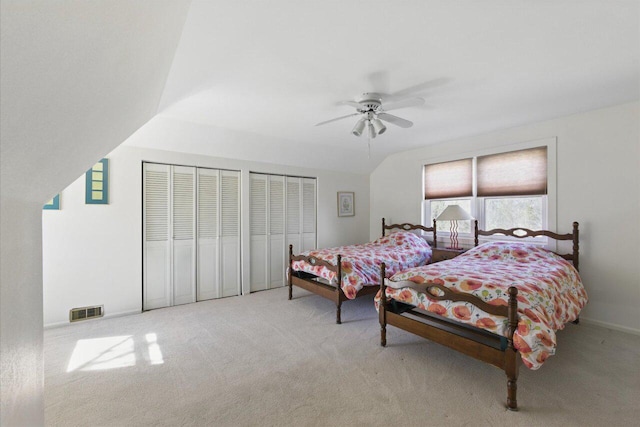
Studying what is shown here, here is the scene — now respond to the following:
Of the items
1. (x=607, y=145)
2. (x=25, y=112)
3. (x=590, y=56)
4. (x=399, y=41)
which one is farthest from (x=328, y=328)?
(x=607, y=145)

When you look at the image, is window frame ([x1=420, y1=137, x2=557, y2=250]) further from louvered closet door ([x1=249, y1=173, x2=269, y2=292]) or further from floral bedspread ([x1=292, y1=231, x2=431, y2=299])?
louvered closet door ([x1=249, y1=173, x2=269, y2=292])

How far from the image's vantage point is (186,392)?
7.03 ft

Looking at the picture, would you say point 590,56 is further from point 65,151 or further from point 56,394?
point 56,394

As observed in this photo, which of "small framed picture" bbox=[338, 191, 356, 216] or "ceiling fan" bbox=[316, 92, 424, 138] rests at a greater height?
"ceiling fan" bbox=[316, 92, 424, 138]

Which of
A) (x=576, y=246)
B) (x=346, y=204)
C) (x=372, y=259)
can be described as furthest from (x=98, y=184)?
(x=576, y=246)

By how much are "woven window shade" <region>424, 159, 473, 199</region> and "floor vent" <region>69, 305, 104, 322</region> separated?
5.03m

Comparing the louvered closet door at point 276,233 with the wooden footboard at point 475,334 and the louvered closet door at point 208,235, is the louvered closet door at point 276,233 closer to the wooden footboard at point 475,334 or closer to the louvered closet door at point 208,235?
the louvered closet door at point 208,235

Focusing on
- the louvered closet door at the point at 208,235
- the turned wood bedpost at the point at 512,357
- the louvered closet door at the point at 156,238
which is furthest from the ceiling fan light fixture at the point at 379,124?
the louvered closet door at the point at 156,238

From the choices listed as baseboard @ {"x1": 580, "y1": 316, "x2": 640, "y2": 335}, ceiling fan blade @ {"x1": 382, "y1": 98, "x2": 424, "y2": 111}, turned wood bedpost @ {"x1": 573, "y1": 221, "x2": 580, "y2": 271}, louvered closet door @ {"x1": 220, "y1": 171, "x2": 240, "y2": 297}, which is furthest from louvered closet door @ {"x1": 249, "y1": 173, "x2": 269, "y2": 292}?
baseboard @ {"x1": 580, "y1": 316, "x2": 640, "y2": 335}

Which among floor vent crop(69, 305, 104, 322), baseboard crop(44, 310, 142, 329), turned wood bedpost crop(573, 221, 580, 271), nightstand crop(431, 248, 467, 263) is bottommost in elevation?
baseboard crop(44, 310, 142, 329)

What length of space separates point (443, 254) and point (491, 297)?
7.02 ft

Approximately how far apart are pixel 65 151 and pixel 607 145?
4843mm

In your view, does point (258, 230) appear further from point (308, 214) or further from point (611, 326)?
point (611, 326)

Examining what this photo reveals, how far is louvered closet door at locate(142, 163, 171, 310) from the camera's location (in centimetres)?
390
